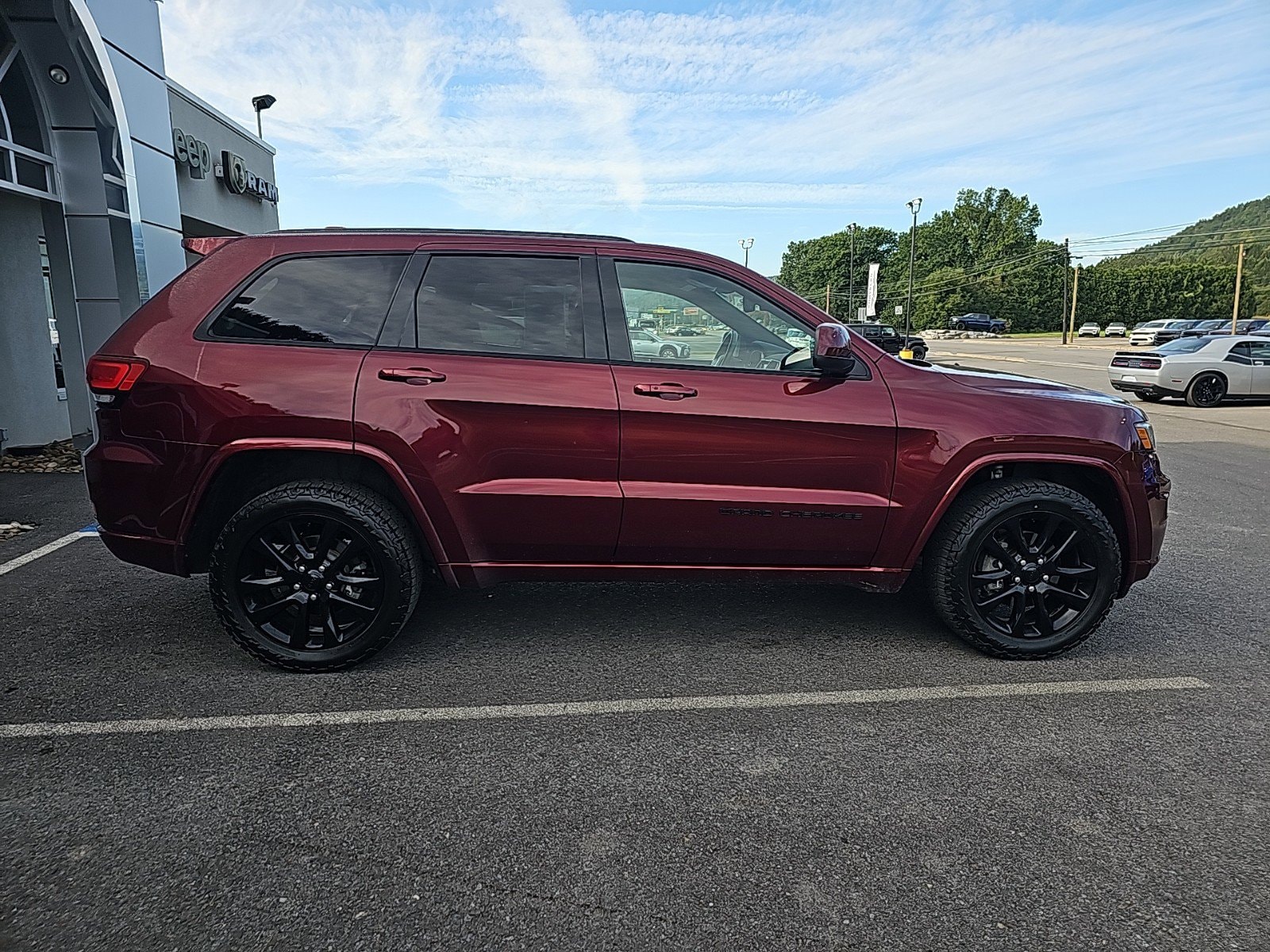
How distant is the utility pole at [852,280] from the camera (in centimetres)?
10000

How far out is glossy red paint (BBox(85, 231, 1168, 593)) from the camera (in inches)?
134

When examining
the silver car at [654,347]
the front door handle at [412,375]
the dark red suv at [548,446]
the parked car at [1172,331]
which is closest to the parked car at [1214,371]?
the dark red suv at [548,446]

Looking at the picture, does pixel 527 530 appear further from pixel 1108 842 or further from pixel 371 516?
pixel 1108 842

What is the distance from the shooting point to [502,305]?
3.59 metres

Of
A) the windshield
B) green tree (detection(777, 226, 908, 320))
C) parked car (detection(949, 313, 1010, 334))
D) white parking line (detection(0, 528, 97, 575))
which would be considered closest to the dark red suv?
white parking line (detection(0, 528, 97, 575))

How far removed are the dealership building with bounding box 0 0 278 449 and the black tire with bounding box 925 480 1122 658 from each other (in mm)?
8476

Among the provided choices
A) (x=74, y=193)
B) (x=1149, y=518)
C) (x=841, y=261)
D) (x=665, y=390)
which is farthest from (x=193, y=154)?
(x=841, y=261)

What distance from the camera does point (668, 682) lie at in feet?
11.5

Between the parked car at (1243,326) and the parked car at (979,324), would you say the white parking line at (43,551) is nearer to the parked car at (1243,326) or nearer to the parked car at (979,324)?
the parked car at (1243,326)

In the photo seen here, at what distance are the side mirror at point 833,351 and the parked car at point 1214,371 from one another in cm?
1605

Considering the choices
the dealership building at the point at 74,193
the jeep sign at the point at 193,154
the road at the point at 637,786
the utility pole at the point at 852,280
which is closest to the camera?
the road at the point at 637,786

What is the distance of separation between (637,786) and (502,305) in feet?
6.77

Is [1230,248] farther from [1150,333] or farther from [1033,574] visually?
[1033,574]

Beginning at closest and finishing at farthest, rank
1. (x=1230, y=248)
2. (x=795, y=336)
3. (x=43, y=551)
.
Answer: (x=795, y=336), (x=43, y=551), (x=1230, y=248)
